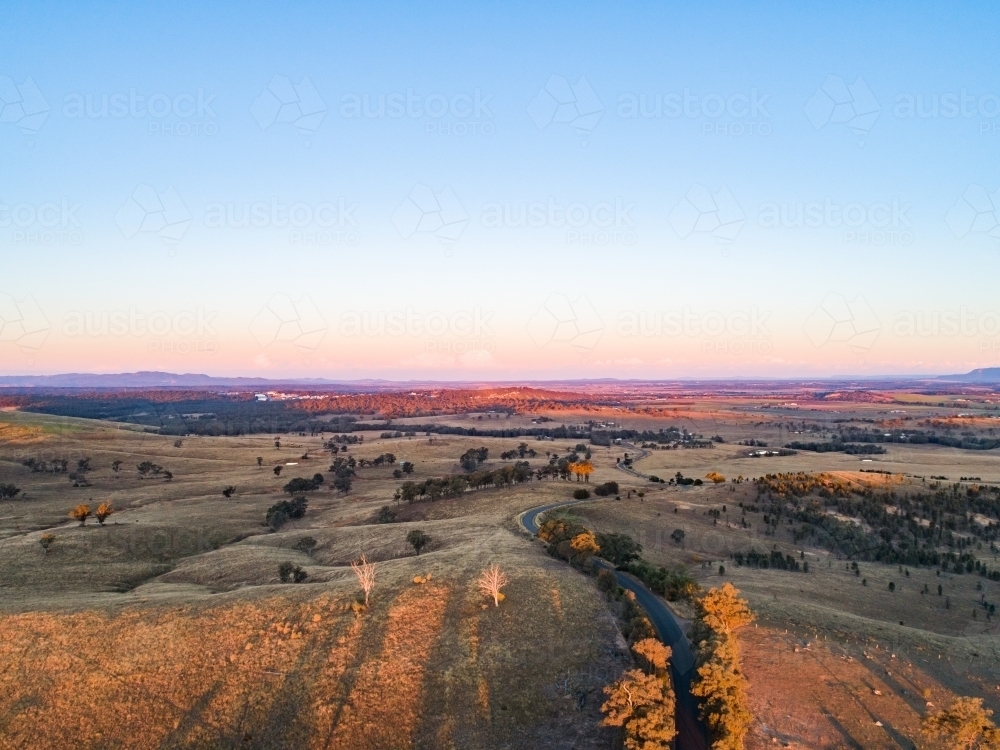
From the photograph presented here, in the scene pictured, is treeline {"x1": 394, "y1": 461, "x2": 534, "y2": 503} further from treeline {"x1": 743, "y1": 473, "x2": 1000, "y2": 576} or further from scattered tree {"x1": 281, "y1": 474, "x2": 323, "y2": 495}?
treeline {"x1": 743, "y1": 473, "x2": 1000, "y2": 576}

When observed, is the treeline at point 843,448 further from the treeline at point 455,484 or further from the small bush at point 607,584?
the small bush at point 607,584

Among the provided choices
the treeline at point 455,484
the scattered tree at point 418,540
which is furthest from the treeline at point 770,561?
the treeline at point 455,484

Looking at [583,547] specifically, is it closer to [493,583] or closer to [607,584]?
[607,584]

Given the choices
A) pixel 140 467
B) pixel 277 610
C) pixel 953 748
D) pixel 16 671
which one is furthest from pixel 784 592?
pixel 140 467

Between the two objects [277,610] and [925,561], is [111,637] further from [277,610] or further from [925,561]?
[925,561]

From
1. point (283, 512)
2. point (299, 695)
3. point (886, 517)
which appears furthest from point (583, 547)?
point (886, 517)

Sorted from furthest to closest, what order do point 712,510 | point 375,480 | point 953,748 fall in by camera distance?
point 375,480 → point 712,510 → point 953,748
